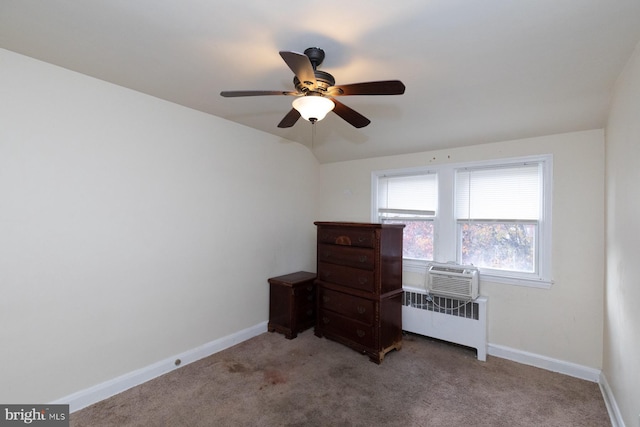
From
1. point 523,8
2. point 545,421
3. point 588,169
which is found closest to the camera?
point 523,8

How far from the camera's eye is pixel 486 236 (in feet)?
10.2

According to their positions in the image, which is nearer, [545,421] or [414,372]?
[545,421]

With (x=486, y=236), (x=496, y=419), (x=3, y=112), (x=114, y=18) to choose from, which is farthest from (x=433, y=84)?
(x=3, y=112)

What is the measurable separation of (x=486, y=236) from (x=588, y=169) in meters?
1.00

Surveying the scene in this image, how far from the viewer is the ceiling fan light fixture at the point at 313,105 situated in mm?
1650

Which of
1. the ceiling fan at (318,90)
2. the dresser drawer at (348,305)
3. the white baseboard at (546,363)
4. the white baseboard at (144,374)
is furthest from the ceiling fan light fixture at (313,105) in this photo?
the white baseboard at (546,363)

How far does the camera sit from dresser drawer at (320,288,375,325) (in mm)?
2932

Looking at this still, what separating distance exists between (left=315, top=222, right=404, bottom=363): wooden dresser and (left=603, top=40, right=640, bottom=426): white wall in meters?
1.62

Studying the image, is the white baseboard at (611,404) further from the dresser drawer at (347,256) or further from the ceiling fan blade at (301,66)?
the ceiling fan blade at (301,66)

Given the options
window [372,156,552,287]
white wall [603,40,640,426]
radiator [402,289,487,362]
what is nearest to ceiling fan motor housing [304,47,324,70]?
white wall [603,40,640,426]

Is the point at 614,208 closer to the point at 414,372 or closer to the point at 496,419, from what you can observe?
the point at 496,419

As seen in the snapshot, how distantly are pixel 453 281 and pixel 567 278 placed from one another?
3.08ft

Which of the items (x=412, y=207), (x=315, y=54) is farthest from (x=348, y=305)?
(x=315, y=54)

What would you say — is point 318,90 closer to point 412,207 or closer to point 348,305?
point 348,305
